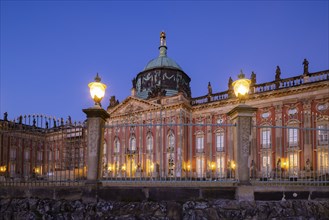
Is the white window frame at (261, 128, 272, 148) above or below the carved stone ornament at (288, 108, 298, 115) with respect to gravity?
below

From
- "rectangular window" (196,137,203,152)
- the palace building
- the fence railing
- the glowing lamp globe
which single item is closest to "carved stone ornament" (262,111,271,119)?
the palace building

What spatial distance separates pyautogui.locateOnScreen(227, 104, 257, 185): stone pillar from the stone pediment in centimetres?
3651

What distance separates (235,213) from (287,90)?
3216 centimetres

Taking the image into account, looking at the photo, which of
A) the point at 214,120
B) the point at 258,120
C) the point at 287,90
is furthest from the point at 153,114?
the point at 287,90

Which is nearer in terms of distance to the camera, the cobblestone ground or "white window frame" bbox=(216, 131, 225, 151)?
the cobblestone ground

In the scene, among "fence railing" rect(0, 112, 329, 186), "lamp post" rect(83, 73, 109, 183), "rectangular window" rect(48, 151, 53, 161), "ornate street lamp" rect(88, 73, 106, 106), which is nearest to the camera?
"lamp post" rect(83, 73, 109, 183)

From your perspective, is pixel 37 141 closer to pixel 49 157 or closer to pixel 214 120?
pixel 49 157

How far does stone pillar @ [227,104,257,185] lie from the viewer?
9922mm

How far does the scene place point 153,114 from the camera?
46781 millimetres

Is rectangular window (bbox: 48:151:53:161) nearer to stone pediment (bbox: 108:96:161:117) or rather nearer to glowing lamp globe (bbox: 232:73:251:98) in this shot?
glowing lamp globe (bbox: 232:73:251:98)

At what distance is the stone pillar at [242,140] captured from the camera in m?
9.92

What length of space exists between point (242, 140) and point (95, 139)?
15.1 feet

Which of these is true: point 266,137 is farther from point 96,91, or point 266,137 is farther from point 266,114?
point 96,91

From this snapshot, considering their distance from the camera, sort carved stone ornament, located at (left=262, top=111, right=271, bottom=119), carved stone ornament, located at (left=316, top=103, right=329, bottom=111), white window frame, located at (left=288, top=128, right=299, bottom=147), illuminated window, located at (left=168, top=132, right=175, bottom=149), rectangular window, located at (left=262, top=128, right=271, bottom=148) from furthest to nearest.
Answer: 1. illuminated window, located at (left=168, top=132, right=175, bottom=149)
2. carved stone ornament, located at (left=262, top=111, right=271, bottom=119)
3. rectangular window, located at (left=262, top=128, right=271, bottom=148)
4. white window frame, located at (left=288, top=128, right=299, bottom=147)
5. carved stone ornament, located at (left=316, top=103, right=329, bottom=111)
